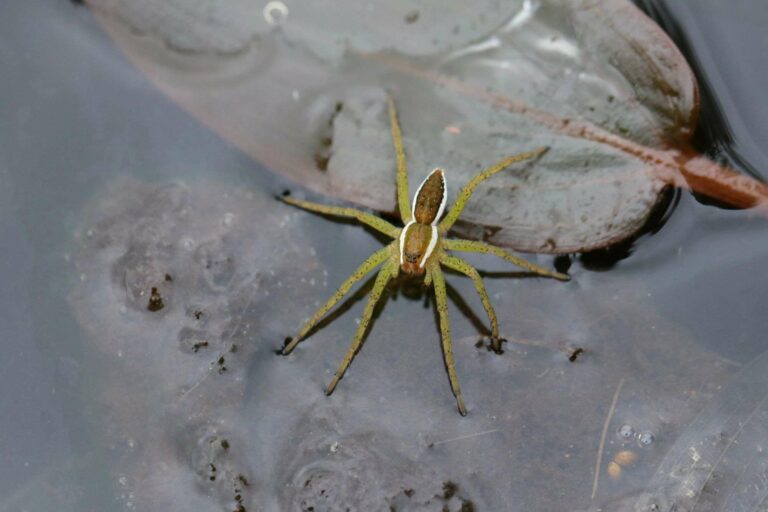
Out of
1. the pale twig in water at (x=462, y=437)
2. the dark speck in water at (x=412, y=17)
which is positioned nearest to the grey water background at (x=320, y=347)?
the pale twig in water at (x=462, y=437)

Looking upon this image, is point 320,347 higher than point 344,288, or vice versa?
point 344,288

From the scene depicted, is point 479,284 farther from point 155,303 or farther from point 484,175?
point 155,303

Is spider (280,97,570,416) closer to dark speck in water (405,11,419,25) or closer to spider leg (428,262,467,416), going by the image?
spider leg (428,262,467,416)

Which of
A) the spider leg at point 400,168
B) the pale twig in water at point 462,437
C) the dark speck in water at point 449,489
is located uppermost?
the spider leg at point 400,168

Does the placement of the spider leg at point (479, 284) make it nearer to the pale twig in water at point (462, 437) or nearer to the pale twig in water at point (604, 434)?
the pale twig in water at point (462, 437)

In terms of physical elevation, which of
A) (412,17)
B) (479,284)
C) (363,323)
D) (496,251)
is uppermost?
(412,17)

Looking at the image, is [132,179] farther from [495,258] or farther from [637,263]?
[637,263]

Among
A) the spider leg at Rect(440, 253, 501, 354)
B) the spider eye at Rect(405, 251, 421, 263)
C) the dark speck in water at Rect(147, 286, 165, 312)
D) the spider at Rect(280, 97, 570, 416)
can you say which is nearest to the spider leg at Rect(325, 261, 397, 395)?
the spider at Rect(280, 97, 570, 416)

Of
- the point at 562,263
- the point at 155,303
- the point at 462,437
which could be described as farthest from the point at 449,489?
the point at 155,303
